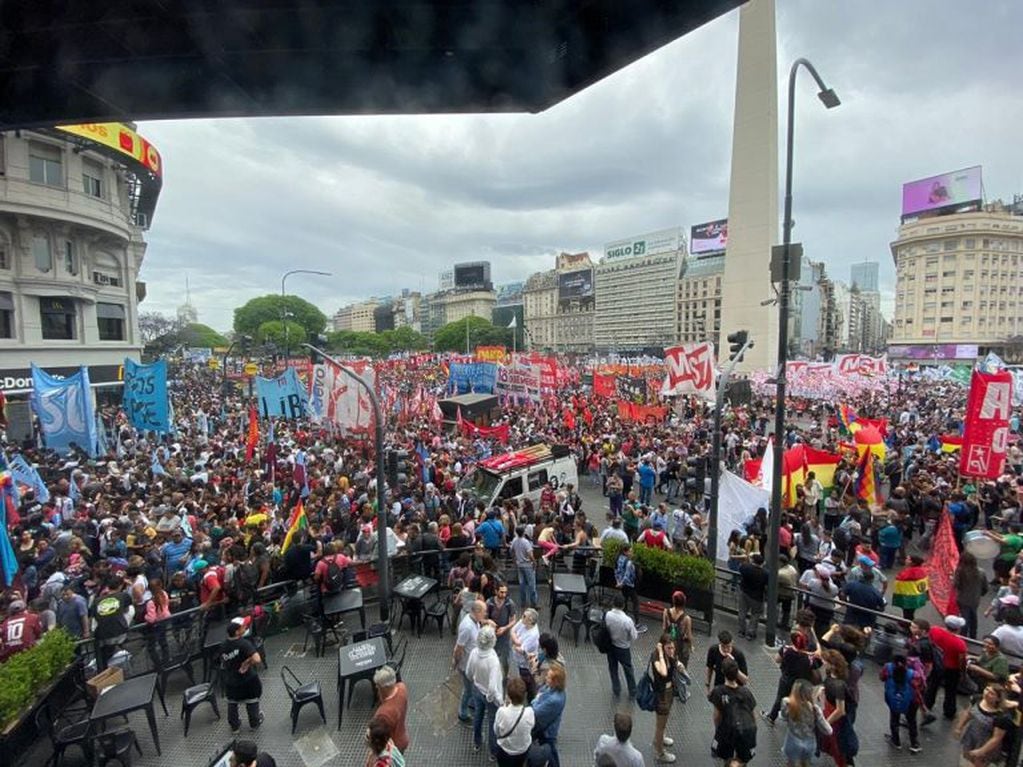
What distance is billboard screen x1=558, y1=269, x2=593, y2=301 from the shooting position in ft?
471

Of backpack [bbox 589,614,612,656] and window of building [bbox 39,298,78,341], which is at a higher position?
window of building [bbox 39,298,78,341]

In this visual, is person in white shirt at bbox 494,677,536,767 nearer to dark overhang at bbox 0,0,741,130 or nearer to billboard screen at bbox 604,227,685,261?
dark overhang at bbox 0,0,741,130

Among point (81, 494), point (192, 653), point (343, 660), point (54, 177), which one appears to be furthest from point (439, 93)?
point (54, 177)

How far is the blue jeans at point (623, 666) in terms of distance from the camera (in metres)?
6.89

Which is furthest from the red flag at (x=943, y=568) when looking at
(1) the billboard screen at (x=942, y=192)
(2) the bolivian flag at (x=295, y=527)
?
(1) the billboard screen at (x=942, y=192)

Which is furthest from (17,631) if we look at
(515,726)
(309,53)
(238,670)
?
(309,53)

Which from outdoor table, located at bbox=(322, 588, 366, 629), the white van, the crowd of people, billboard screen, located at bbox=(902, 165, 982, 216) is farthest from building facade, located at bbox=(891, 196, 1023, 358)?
outdoor table, located at bbox=(322, 588, 366, 629)

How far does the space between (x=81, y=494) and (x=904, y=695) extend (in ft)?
57.9

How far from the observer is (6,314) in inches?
934

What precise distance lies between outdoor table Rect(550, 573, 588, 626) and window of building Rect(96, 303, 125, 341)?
31.0 meters

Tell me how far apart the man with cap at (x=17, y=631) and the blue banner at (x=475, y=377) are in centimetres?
2228

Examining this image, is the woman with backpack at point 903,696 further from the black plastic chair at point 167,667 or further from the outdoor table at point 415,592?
the black plastic chair at point 167,667

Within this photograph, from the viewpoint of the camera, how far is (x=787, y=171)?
8.73m

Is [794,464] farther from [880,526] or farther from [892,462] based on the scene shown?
[892,462]
